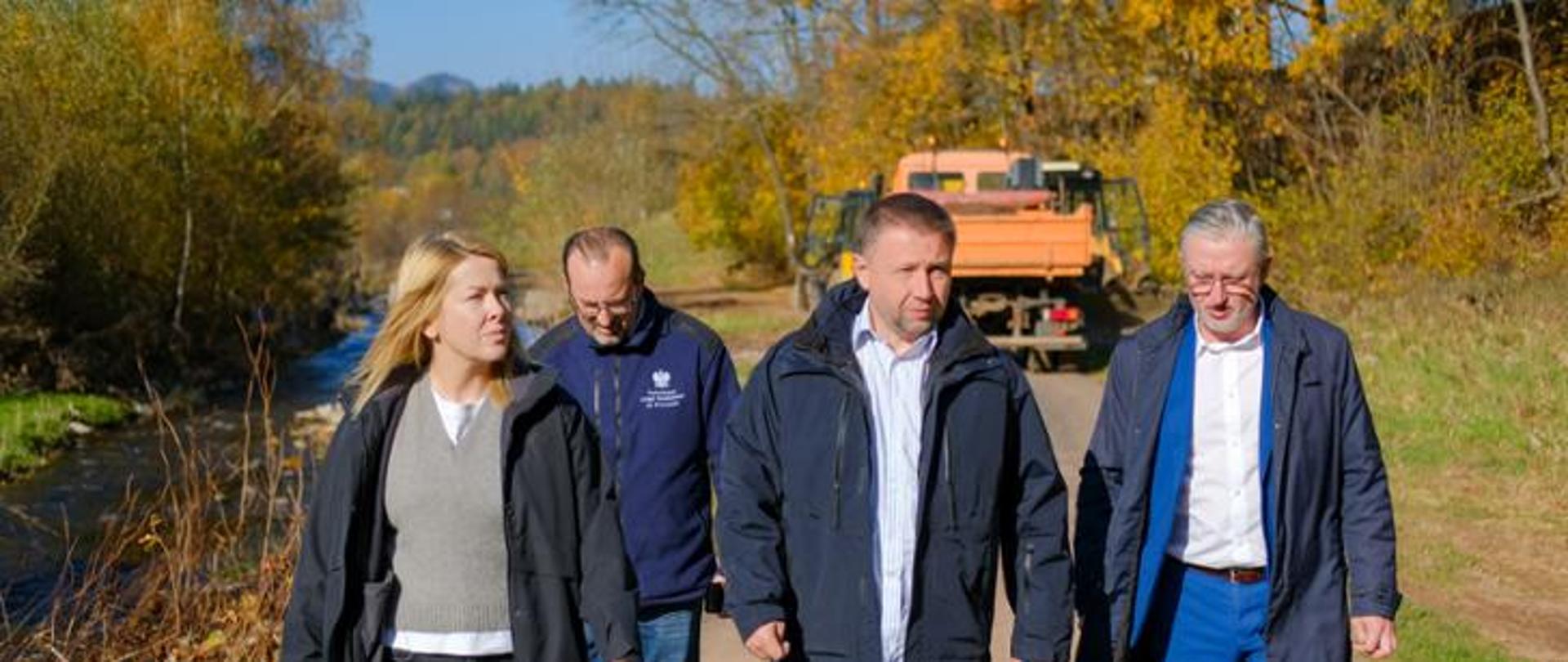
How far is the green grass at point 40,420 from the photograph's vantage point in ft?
63.9

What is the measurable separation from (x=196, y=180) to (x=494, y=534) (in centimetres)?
2801

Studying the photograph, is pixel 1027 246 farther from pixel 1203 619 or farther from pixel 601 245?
pixel 1203 619

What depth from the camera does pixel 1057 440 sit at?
50.2ft

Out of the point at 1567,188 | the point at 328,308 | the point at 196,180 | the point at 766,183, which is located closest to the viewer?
the point at 1567,188

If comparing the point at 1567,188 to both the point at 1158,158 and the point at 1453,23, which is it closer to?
the point at 1453,23

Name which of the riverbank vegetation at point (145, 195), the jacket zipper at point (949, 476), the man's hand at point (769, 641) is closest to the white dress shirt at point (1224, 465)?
the jacket zipper at point (949, 476)

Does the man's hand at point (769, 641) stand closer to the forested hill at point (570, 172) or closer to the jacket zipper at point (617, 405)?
the jacket zipper at point (617, 405)

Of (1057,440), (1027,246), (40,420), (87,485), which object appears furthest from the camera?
(40,420)

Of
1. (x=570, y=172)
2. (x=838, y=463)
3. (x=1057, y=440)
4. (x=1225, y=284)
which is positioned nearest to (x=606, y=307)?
(x=838, y=463)

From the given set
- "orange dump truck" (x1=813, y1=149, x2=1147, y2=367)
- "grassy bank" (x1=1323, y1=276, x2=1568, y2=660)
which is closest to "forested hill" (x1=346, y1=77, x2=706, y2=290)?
"orange dump truck" (x1=813, y1=149, x2=1147, y2=367)

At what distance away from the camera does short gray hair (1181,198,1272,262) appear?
4.20 metres

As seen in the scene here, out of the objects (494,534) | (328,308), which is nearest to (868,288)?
(494,534)

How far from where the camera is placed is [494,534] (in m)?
3.69

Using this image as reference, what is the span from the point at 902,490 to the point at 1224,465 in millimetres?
991
